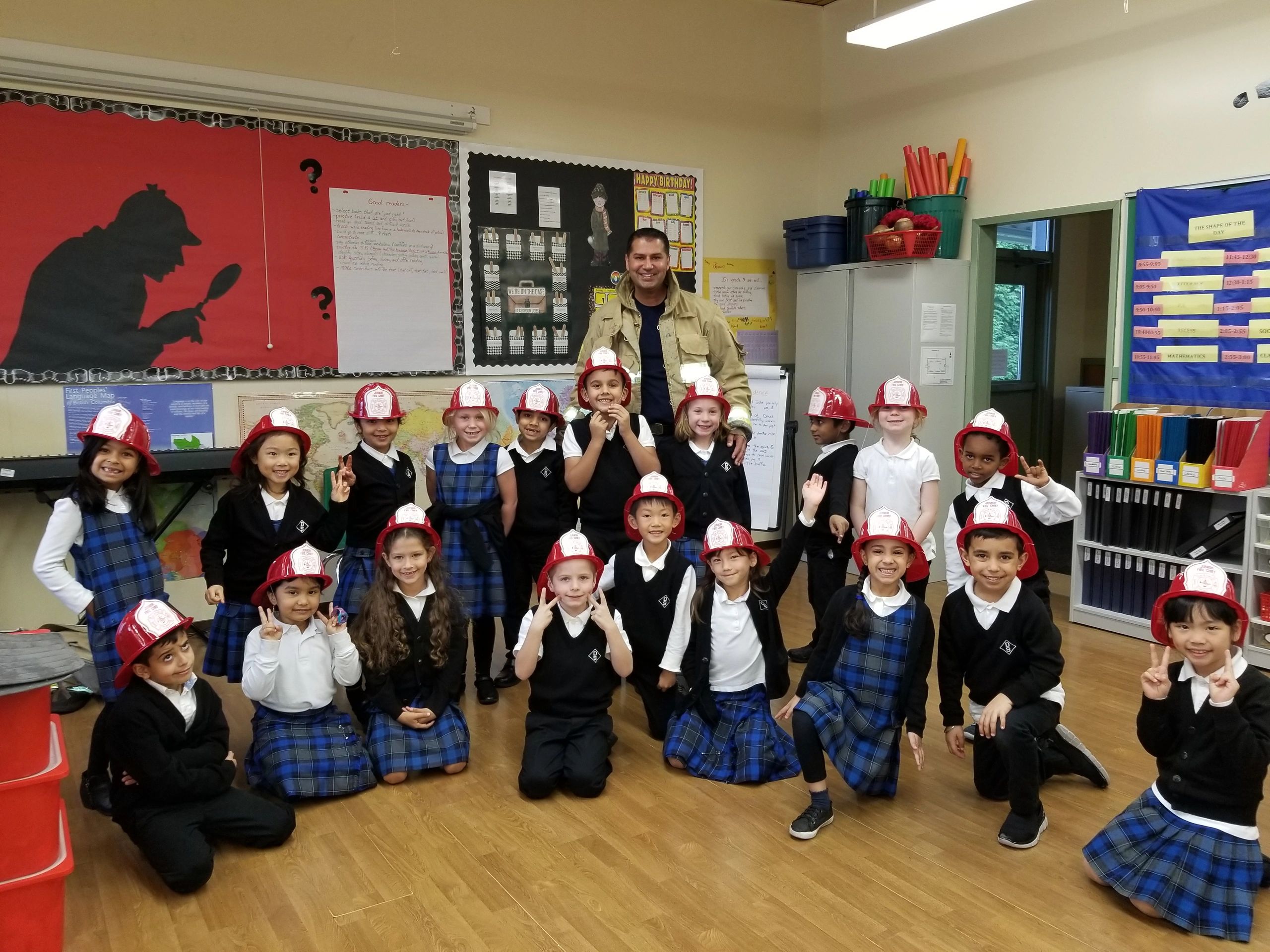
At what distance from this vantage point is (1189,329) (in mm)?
4660

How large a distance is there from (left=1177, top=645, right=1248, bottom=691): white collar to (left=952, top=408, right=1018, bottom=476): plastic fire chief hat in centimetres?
114

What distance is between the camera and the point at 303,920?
2.35 metres

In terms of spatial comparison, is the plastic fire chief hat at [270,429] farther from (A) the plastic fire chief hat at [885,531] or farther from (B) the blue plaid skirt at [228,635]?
(A) the plastic fire chief hat at [885,531]

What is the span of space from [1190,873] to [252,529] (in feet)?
9.15

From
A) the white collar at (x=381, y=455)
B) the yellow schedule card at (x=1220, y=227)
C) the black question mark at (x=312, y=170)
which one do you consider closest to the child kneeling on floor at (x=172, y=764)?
the white collar at (x=381, y=455)

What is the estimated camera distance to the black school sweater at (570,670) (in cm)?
314

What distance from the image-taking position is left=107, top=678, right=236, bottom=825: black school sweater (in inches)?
97.3

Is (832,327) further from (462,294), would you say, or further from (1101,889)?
(1101,889)

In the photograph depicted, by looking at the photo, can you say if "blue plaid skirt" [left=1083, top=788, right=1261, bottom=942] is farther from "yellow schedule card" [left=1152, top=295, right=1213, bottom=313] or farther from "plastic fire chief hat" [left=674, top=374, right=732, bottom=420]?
"yellow schedule card" [left=1152, top=295, right=1213, bottom=313]

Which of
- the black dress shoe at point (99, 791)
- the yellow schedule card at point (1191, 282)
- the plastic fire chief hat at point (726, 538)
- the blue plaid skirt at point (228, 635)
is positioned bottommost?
the black dress shoe at point (99, 791)

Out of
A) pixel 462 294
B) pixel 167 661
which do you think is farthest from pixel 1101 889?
pixel 462 294

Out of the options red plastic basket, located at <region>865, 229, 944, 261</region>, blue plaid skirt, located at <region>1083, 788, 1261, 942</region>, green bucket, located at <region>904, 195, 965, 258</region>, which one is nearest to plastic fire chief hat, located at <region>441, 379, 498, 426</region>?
blue plaid skirt, located at <region>1083, 788, 1261, 942</region>

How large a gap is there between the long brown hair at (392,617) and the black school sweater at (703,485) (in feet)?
2.97

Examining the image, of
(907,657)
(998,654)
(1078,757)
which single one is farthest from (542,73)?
(1078,757)
